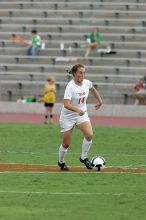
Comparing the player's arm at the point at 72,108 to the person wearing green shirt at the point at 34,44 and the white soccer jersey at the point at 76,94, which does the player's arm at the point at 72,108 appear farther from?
the person wearing green shirt at the point at 34,44

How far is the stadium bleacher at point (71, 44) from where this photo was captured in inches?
1469

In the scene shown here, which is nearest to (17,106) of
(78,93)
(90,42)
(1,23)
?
(90,42)

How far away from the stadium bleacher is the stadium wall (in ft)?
3.69

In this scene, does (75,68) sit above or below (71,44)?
above

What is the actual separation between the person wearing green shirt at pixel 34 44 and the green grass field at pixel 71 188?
18149 millimetres

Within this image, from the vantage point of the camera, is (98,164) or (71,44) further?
(71,44)

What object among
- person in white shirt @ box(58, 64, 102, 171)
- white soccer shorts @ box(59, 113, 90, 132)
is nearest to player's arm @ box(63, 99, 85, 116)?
person in white shirt @ box(58, 64, 102, 171)

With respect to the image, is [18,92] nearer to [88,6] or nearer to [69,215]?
[88,6]

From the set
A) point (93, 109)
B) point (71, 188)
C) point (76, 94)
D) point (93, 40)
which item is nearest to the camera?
point (71, 188)

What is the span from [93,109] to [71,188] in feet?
72.1

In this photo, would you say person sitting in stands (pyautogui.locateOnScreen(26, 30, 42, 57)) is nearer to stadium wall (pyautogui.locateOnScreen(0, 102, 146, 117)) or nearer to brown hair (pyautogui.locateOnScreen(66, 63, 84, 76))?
stadium wall (pyautogui.locateOnScreen(0, 102, 146, 117))

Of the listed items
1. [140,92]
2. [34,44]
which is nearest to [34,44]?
[34,44]

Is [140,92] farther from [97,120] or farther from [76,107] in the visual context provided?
[76,107]

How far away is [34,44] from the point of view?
130ft
